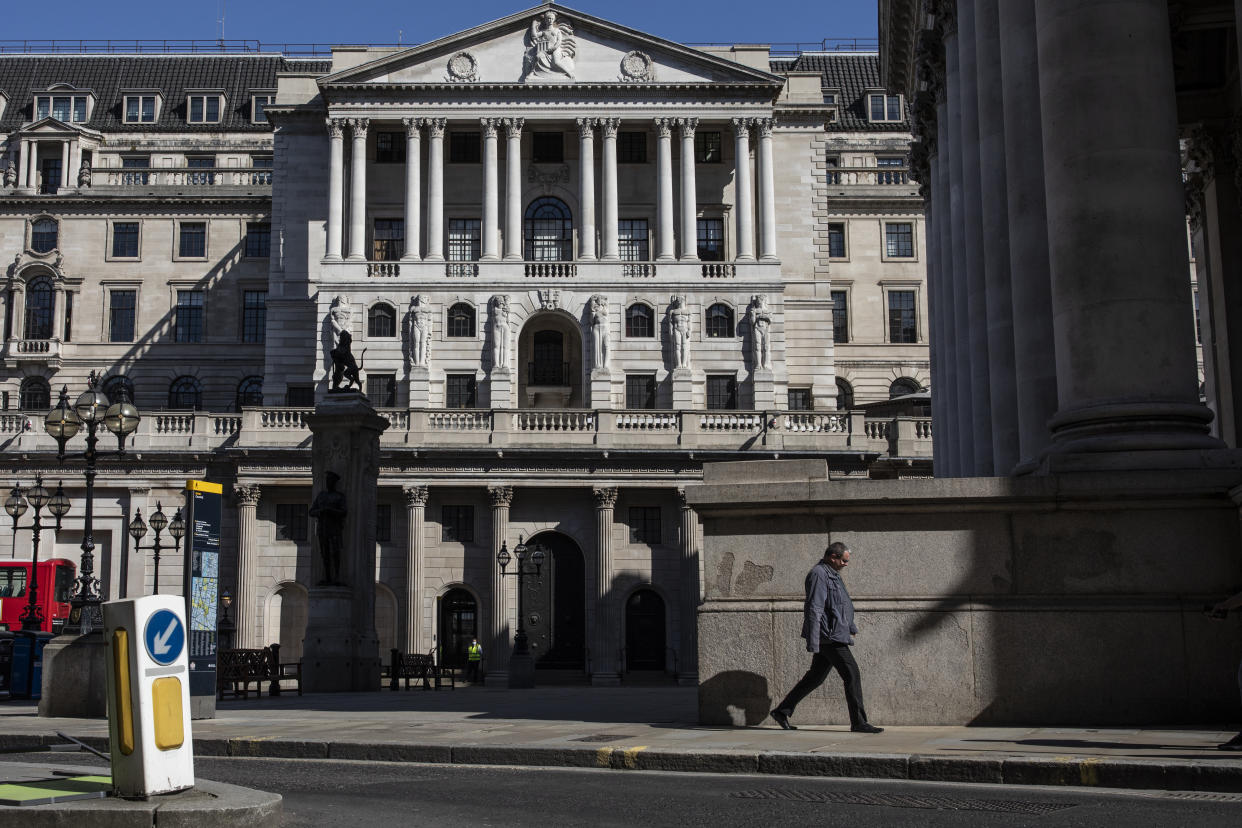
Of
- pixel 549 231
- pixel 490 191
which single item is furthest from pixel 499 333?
pixel 549 231

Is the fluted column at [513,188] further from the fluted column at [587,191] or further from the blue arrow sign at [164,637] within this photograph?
the blue arrow sign at [164,637]

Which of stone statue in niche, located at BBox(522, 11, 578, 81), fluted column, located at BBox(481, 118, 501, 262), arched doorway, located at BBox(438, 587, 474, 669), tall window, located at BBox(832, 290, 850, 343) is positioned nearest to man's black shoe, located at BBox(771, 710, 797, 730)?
arched doorway, located at BBox(438, 587, 474, 669)

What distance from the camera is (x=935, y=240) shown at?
3566 centimetres

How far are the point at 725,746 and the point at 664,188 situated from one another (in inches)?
2132

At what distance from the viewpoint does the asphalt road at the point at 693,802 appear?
9539mm

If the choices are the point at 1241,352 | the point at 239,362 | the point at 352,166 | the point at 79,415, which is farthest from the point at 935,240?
the point at 239,362

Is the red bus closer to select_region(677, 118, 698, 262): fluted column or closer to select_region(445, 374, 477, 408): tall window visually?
select_region(445, 374, 477, 408): tall window

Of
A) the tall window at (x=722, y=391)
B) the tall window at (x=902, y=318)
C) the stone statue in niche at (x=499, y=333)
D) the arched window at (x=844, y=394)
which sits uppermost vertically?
the tall window at (x=902, y=318)

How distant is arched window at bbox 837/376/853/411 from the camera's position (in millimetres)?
74188

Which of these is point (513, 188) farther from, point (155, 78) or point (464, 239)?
point (155, 78)

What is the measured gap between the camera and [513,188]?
6494 centimetres

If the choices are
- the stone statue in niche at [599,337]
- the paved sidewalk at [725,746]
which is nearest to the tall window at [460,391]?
the stone statue in niche at [599,337]

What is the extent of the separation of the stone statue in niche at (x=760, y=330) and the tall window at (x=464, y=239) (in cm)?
1312

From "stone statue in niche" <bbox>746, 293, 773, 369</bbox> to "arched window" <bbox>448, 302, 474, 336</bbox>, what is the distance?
12.3m
